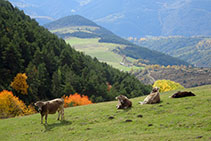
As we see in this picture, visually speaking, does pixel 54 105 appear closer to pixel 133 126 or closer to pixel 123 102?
pixel 123 102

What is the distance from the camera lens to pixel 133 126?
69.2 feet

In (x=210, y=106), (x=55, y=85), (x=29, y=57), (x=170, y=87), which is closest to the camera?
(x=210, y=106)

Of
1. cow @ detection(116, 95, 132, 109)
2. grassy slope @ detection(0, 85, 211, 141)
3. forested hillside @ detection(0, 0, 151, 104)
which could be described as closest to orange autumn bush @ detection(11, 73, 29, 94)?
forested hillside @ detection(0, 0, 151, 104)

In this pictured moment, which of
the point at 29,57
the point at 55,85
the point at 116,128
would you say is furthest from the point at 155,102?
the point at 29,57

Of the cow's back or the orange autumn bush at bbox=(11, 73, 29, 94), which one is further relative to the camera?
the orange autumn bush at bbox=(11, 73, 29, 94)

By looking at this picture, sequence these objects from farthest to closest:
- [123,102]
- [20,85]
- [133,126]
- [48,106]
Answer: [20,85] → [123,102] → [48,106] → [133,126]

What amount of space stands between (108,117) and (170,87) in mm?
126033

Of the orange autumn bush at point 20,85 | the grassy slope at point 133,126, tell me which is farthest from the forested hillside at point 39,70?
the grassy slope at point 133,126

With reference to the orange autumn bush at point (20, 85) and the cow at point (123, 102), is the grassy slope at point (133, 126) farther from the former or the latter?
the orange autumn bush at point (20, 85)

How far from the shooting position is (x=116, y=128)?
2117 cm

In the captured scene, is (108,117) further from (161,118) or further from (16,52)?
(16,52)

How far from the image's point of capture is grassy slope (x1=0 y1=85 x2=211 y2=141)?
18.3m

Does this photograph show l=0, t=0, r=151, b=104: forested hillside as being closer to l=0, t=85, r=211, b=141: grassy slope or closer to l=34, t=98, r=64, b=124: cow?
l=34, t=98, r=64, b=124: cow

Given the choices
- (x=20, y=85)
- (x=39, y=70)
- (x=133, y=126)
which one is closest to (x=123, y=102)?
(x=133, y=126)
